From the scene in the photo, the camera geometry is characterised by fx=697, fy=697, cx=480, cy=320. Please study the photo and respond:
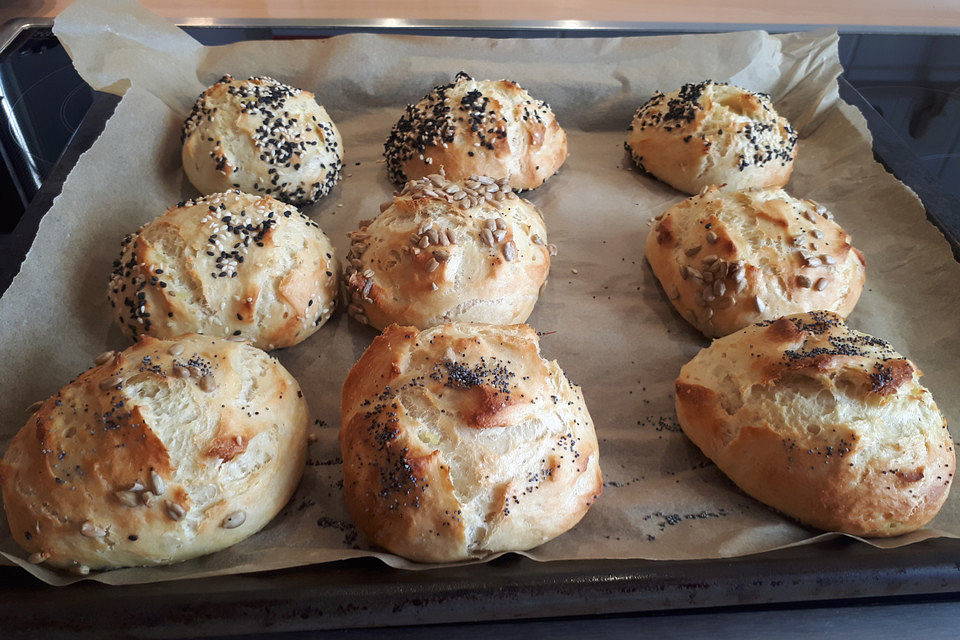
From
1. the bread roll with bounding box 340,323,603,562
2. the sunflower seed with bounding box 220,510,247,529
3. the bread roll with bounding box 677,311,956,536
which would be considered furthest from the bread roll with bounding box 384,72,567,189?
the sunflower seed with bounding box 220,510,247,529

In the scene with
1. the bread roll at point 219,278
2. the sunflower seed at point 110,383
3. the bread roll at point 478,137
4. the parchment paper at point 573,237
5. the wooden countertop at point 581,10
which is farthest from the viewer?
the wooden countertop at point 581,10

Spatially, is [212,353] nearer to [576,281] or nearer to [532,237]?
[532,237]

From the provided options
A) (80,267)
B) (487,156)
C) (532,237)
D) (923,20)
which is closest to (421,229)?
(532,237)

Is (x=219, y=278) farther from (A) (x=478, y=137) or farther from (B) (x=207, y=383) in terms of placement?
(A) (x=478, y=137)

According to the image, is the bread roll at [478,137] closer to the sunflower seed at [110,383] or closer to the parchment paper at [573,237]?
the parchment paper at [573,237]

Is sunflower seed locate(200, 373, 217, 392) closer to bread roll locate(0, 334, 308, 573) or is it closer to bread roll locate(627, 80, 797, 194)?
bread roll locate(0, 334, 308, 573)

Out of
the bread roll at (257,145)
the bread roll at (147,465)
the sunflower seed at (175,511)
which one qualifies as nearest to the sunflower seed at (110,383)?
the bread roll at (147,465)
